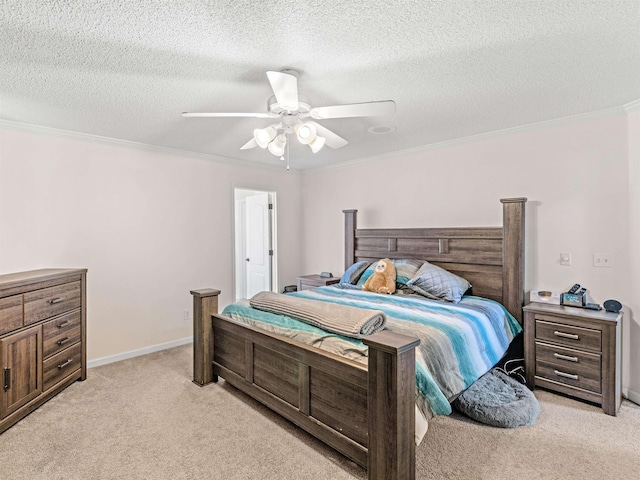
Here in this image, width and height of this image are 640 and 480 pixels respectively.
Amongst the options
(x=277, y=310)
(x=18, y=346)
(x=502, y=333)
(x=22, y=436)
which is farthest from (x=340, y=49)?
(x=22, y=436)

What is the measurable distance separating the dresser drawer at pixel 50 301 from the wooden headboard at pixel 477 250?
3.08m

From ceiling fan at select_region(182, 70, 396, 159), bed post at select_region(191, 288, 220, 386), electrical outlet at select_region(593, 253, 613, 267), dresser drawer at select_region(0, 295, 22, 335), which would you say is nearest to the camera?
ceiling fan at select_region(182, 70, 396, 159)

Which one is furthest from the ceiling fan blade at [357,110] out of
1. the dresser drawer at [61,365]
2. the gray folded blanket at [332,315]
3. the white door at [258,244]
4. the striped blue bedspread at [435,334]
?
the white door at [258,244]

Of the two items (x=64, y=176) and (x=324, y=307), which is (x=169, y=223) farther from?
(x=324, y=307)

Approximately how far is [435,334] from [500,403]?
0.84 meters

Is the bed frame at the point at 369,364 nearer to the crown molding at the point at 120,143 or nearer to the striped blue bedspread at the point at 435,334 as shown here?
the striped blue bedspread at the point at 435,334

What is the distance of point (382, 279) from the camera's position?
11.9ft

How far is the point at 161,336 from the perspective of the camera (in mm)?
3998

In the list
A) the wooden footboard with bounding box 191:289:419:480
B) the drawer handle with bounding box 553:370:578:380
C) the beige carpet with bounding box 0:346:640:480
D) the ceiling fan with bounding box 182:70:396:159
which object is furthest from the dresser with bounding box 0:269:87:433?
the drawer handle with bounding box 553:370:578:380

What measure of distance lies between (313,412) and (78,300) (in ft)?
7.96

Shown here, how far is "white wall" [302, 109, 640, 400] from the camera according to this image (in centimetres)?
281

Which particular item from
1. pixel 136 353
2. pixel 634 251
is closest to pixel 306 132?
pixel 634 251

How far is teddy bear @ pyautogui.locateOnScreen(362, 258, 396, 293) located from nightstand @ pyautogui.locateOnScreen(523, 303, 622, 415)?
121 centimetres

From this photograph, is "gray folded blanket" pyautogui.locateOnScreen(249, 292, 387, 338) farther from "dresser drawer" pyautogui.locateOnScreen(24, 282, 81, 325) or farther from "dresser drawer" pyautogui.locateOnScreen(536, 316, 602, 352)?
"dresser drawer" pyautogui.locateOnScreen(24, 282, 81, 325)
